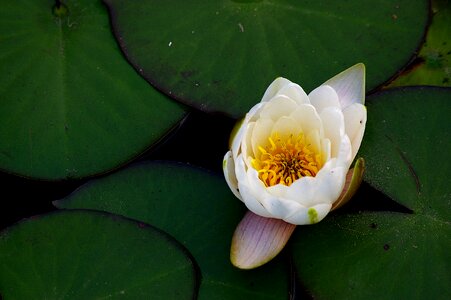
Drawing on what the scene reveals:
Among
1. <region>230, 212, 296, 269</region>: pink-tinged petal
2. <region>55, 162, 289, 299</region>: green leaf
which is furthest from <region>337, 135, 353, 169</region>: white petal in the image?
<region>55, 162, 289, 299</region>: green leaf

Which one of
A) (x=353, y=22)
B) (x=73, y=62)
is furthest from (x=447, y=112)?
(x=73, y=62)

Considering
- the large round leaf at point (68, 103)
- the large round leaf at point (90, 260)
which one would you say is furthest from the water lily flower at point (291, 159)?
the large round leaf at point (68, 103)

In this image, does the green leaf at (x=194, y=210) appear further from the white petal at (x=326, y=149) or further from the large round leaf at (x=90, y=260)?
the white petal at (x=326, y=149)

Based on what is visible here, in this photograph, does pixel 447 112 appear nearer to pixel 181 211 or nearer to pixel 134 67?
pixel 181 211

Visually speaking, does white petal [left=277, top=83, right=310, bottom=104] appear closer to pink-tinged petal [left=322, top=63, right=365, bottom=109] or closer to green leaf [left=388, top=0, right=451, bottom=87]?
pink-tinged petal [left=322, top=63, right=365, bottom=109]

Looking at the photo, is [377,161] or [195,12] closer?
[377,161]
